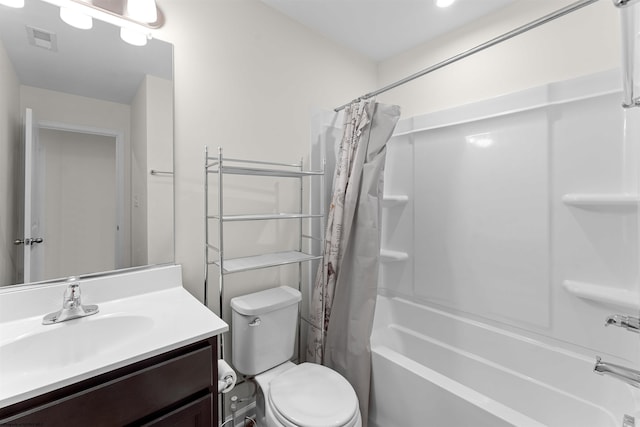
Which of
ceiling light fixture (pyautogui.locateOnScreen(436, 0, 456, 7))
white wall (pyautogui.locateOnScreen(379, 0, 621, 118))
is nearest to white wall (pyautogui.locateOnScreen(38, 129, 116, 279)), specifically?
ceiling light fixture (pyautogui.locateOnScreen(436, 0, 456, 7))

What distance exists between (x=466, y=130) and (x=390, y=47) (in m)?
0.97

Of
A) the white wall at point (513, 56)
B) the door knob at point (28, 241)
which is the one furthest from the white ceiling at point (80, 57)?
the white wall at point (513, 56)

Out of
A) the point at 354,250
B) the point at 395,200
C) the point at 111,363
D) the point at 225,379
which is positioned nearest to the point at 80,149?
the point at 111,363

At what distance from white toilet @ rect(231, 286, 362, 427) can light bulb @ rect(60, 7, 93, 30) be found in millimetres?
1424

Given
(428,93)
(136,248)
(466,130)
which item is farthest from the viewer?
(428,93)

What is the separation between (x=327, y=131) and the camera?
1.95 meters

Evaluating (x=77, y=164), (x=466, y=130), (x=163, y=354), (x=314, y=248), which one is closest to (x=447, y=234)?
(x=466, y=130)

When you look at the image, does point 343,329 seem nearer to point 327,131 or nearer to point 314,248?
point 314,248

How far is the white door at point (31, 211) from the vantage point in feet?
3.43

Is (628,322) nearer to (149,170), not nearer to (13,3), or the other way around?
(149,170)

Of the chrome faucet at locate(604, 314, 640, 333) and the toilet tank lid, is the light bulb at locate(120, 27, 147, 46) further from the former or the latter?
the chrome faucet at locate(604, 314, 640, 333)

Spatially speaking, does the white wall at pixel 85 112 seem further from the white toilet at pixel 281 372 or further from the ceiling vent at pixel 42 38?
the white toilet at pixel 281 372

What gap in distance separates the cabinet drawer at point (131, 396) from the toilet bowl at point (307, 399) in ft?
1.24

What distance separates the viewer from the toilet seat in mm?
1079
